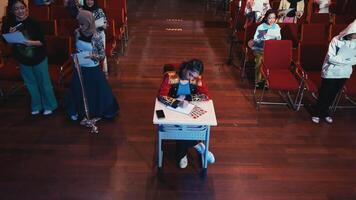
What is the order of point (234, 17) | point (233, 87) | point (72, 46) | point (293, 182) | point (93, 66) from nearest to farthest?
point (293, 182)
point (93, 66)
point (72, 46)
point (233, 87)
point (234, 17)

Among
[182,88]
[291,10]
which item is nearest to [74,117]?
[182,88]

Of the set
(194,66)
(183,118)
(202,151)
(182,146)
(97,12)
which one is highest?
(97,12)

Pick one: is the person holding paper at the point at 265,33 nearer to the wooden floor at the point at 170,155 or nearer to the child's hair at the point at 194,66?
the wooden floor at the point at 170,155

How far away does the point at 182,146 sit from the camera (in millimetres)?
3949

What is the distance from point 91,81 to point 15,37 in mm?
1007

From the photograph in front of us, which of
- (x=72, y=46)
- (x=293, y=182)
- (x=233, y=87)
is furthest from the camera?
(x=233, y=87)

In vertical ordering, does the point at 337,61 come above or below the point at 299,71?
above

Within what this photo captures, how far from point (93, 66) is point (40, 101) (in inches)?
44.5

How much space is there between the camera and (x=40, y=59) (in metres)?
4.61

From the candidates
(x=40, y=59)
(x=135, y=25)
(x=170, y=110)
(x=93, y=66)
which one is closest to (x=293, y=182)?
(x=170, y=110)

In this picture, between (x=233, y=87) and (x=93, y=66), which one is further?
(x=233, y=87)

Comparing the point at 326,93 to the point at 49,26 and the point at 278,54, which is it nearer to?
the point at 278,54

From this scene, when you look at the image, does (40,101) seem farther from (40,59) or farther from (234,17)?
(234,17)

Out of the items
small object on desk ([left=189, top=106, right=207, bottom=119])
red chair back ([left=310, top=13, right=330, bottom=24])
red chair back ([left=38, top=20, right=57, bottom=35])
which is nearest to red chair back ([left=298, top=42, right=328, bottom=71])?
red chair back ([left=310, top=13, right=330, bottom=24])
